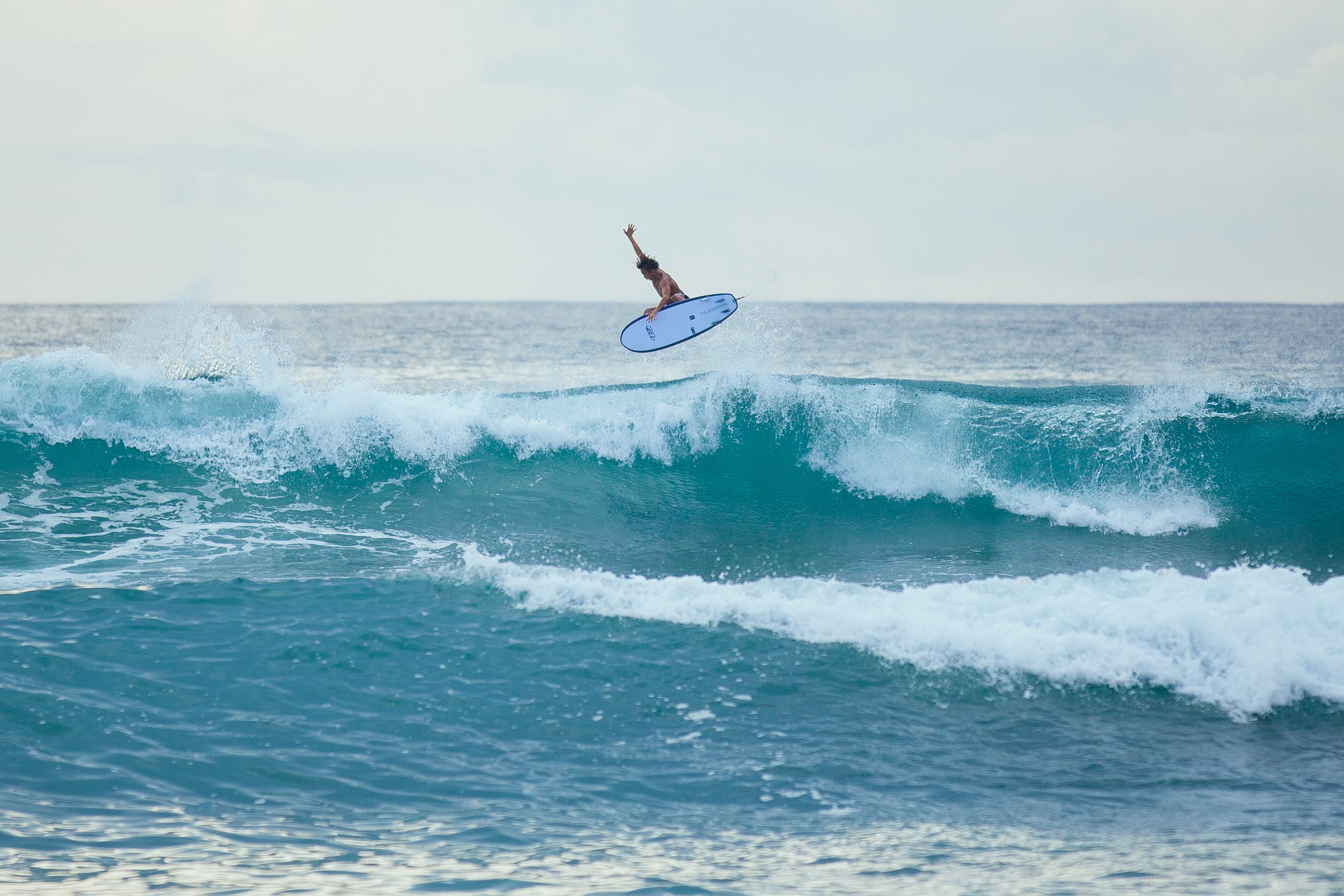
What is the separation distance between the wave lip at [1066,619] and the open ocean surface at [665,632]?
1.3 inches

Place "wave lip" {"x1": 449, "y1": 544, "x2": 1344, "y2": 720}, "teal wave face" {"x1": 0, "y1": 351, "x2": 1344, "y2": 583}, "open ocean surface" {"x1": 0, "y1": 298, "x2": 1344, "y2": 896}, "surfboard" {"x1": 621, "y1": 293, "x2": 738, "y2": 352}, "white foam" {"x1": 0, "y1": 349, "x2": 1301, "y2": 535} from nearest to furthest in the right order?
"open ocean surface" {"x1": 0, "y1": 298, "x2": 1344, "y2": 896}, "wave lip" {"x1": 449, "y1": 544, "x2": 1344, "y2": 720}, "teal wave face" {"x1": 0, "y1": 351, "x2": 1344, "y2": 583}, "surfboard" {"x1": 621, "y1": 293, "x2": 738, "y2": 352}, "white foam" {"x1": 0, "y1": 349, "x2": 1301, "y2": 535}

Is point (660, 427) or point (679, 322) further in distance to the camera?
point (660, 427)

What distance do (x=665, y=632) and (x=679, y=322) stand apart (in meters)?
4.67

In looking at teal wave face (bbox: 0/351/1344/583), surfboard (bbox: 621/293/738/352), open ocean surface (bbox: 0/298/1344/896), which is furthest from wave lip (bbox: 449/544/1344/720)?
surfboard (bbox: 621/293/738/352)

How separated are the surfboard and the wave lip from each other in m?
3.52

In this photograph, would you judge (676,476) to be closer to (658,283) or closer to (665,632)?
(658,283)

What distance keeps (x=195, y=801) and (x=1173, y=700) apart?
605 centimetres

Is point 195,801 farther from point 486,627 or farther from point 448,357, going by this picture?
point 448,357

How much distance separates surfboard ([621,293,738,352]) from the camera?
1050cm

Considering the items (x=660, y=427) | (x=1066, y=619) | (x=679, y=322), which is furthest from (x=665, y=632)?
(x=660, y=427)

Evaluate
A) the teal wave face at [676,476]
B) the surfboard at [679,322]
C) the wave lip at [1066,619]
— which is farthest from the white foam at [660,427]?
the wave lip at [1066,619]

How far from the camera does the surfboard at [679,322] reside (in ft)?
34.4

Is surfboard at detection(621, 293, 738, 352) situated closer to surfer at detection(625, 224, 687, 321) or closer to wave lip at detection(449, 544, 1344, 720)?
surfer at detection(625, 224, 687, 321)

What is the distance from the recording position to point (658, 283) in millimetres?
10281
